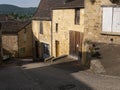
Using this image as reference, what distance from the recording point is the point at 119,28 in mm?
18359

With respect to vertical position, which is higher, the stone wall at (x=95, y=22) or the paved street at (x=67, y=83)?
the stone wall at (x=95, y=22)

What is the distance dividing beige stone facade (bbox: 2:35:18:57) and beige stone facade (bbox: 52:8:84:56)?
14950mm

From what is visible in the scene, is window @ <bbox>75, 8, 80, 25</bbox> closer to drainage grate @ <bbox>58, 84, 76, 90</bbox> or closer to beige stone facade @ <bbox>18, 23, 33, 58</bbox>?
drainage grate @ <bbox>58, 84, 76, 90</bbox>

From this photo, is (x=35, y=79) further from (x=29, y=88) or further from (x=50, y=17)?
(x=50, y=17)

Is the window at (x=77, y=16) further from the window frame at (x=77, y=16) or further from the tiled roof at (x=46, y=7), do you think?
the tiled roof at (x=46, y=7)

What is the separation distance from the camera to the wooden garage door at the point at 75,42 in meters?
23.3

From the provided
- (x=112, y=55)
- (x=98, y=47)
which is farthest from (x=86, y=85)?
(x=98, y=47)

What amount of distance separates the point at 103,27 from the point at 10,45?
89.2ft

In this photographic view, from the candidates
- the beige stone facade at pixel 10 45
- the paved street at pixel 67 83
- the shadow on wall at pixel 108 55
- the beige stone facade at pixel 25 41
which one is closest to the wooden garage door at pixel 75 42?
the shadow on wall at pixel 108 55

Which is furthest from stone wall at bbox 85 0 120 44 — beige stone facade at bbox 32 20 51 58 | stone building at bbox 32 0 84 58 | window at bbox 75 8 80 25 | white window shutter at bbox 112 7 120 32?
beige stone facade at bbox 32 20 51 58

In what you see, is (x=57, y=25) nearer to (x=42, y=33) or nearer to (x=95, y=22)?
(x=42, y=33)

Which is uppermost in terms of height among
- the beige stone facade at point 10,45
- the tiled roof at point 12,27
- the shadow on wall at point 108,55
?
the tiled roof at point 12,27

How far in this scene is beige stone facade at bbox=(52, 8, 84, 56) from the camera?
24844 mm

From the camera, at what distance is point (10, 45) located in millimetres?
43812
